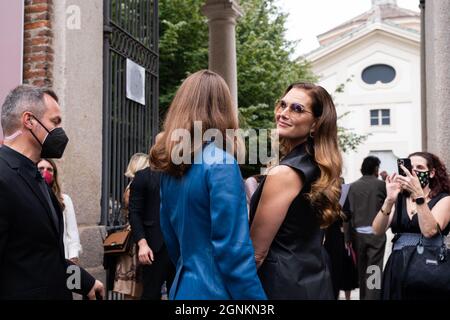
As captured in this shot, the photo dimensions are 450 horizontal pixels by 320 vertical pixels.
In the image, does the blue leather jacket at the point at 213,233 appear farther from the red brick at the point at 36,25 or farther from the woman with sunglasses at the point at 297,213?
the red brick at the point at 36,25

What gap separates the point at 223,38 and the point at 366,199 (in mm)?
4521

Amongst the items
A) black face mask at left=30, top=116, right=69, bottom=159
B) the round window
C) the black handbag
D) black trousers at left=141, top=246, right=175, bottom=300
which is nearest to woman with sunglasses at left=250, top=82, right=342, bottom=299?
black face mask at left=30, top=116, right=69, bottom=159

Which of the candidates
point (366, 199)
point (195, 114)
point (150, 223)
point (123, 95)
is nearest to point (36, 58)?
point (123, 95)

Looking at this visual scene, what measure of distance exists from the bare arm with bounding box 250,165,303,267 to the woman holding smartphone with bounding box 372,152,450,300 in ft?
6.72

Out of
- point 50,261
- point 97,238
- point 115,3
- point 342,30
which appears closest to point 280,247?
point 50,261

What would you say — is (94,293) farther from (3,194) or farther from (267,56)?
(267,56)

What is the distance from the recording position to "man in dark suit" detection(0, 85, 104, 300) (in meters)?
2.89

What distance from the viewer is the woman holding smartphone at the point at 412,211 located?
438cm

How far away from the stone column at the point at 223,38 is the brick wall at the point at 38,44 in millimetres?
5529

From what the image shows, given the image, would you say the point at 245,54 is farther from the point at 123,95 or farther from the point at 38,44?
the point at 38,44

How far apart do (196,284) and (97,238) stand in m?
3.95

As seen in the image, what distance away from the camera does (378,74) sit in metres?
47.2

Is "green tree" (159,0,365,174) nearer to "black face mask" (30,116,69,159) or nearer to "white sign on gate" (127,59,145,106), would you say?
"white sign on gate" (127,59,145,106)

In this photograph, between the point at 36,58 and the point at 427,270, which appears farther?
the point at 36,58
